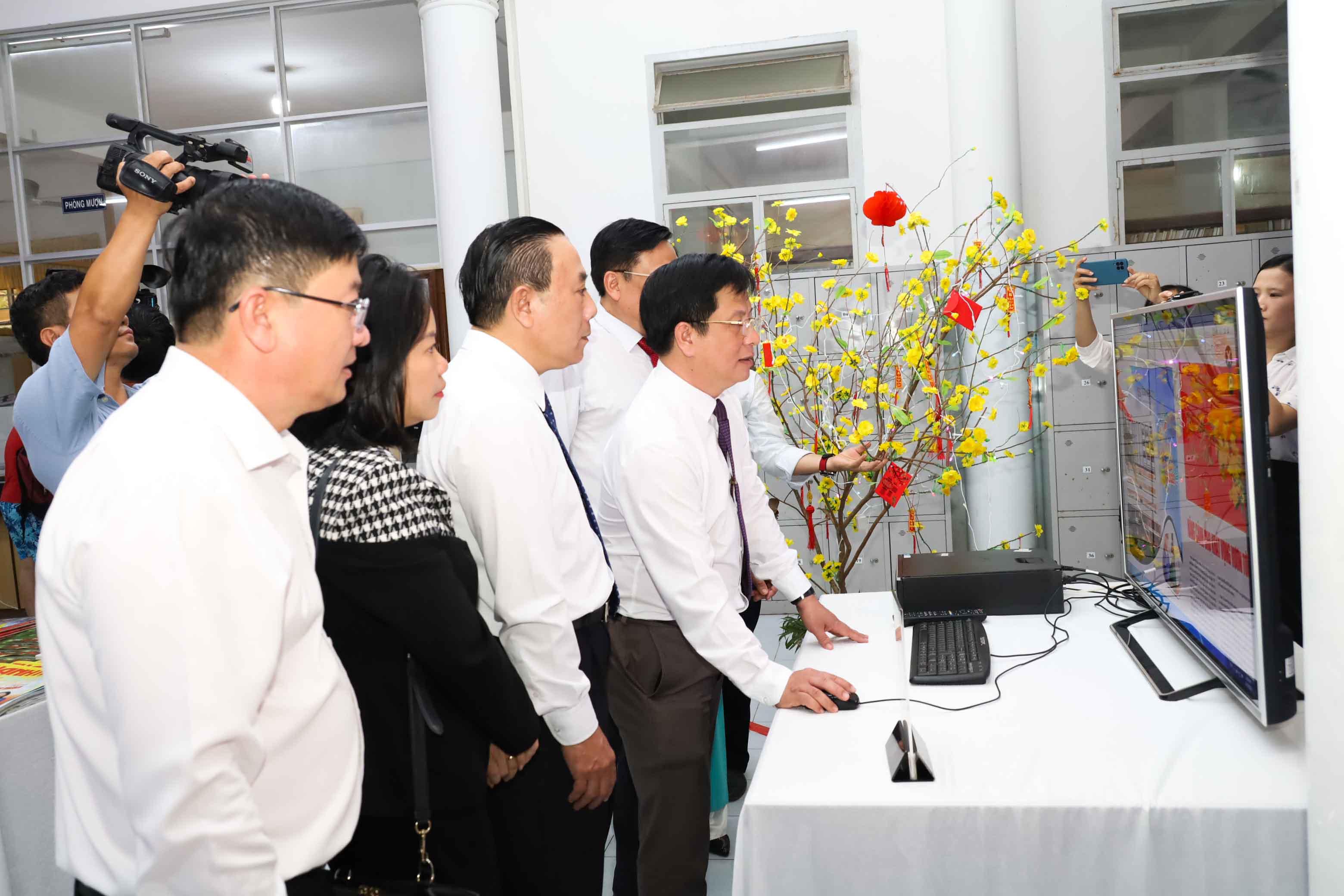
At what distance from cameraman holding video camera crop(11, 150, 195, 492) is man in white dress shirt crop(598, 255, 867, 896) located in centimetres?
95

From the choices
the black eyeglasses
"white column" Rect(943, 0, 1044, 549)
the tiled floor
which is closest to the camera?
the black eyeglasses

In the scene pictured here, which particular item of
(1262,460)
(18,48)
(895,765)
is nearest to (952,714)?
(895,765)

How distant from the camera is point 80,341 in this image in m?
1.80

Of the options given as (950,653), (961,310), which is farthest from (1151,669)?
(961,310)

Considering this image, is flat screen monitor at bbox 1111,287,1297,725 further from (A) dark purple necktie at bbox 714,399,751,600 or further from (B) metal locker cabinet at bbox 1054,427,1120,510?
(B) metal locker cabinet at bbox 1054,427,1120,510

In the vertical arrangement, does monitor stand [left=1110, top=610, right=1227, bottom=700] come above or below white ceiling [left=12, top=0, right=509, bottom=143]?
below

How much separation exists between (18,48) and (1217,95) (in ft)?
22.2

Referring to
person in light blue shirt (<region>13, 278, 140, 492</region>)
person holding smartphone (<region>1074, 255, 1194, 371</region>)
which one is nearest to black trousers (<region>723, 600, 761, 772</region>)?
person holding smartphone (<region>1074, 255, 1194, 371</region>)

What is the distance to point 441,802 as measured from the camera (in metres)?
1.27

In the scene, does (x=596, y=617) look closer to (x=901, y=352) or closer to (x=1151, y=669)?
(x=1151, y=669)

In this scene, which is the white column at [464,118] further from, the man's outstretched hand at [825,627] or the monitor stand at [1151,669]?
the monitor stand at [1151,669]

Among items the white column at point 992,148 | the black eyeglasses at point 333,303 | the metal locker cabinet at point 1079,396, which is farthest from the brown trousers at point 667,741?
the metal locker cabinet at point 1079,396

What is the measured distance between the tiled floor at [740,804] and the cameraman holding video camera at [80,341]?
4.65ft

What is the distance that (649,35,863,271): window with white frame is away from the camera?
16.0 ft
